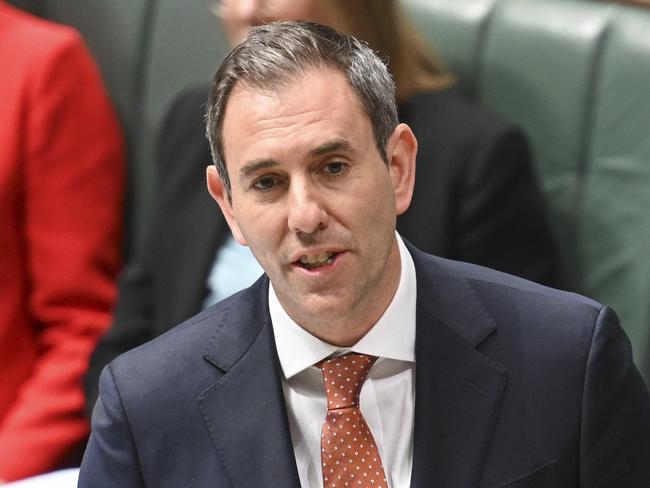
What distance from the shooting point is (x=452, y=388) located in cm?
122

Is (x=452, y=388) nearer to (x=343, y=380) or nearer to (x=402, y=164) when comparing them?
(x=343, y=380)

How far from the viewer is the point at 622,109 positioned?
180 centimetres

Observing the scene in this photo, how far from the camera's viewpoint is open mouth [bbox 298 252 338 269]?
1142mm

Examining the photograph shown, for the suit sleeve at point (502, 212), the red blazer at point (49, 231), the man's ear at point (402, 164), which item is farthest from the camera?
the red blazer at point (49, 231)

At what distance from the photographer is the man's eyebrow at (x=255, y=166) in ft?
3.74

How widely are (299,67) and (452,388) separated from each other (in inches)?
13.5

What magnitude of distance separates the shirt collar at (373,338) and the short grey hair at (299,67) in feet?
0.51

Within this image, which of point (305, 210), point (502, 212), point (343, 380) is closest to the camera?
point (305, 210)

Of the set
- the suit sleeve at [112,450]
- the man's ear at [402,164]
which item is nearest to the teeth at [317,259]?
the man's ear at [402,164]

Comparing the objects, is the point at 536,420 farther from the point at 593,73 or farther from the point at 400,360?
the point at 593,73

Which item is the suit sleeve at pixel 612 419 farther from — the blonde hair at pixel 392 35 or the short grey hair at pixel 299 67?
the blonde hair at pixel 392 35

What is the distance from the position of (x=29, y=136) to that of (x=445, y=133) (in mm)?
649

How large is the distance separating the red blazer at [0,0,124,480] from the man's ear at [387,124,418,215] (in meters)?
0.81

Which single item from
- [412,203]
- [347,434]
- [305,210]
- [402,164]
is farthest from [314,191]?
[412,203]
